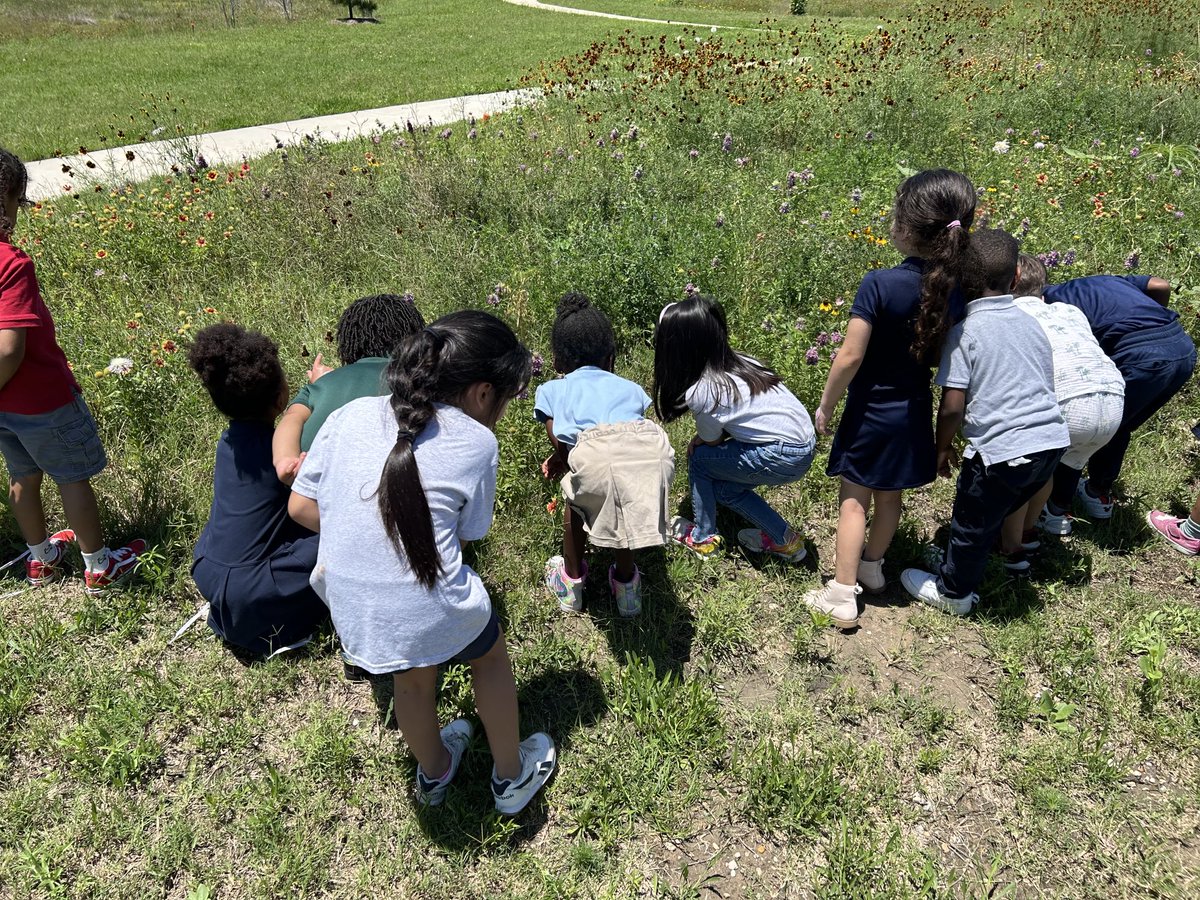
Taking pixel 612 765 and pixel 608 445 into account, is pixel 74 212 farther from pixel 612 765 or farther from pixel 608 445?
pixel 612 765

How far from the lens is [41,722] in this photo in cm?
265

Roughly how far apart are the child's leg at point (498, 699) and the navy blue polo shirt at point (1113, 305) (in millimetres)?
2797

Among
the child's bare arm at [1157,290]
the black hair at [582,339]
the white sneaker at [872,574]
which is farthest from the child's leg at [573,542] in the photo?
the child's bare arm at [1157,290]

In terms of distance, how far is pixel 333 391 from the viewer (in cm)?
271

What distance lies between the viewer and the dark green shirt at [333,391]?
8.82 feet

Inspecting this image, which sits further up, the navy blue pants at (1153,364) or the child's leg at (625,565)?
the navy blue pants at (1153,364)

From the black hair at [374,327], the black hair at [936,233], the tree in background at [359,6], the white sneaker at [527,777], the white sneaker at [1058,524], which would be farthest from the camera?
the tree in background at [359,6]

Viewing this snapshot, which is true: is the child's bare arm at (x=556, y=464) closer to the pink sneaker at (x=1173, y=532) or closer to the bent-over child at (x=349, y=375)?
the bent-over child at (x=349, y=375)

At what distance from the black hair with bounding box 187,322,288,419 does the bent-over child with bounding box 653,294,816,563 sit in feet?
4.86

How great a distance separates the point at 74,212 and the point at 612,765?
631cm

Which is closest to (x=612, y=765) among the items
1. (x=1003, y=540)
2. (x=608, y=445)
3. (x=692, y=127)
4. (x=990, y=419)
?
(x=608, y=445)

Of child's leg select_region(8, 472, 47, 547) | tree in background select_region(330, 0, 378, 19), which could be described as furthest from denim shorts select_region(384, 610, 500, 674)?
tree in background select_region(330, 0, 378, 19)

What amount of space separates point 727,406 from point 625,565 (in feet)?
2.51

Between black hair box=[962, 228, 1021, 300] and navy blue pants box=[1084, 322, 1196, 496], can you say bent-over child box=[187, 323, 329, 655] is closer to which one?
black hair box=[962, 228, 1021, 300]
